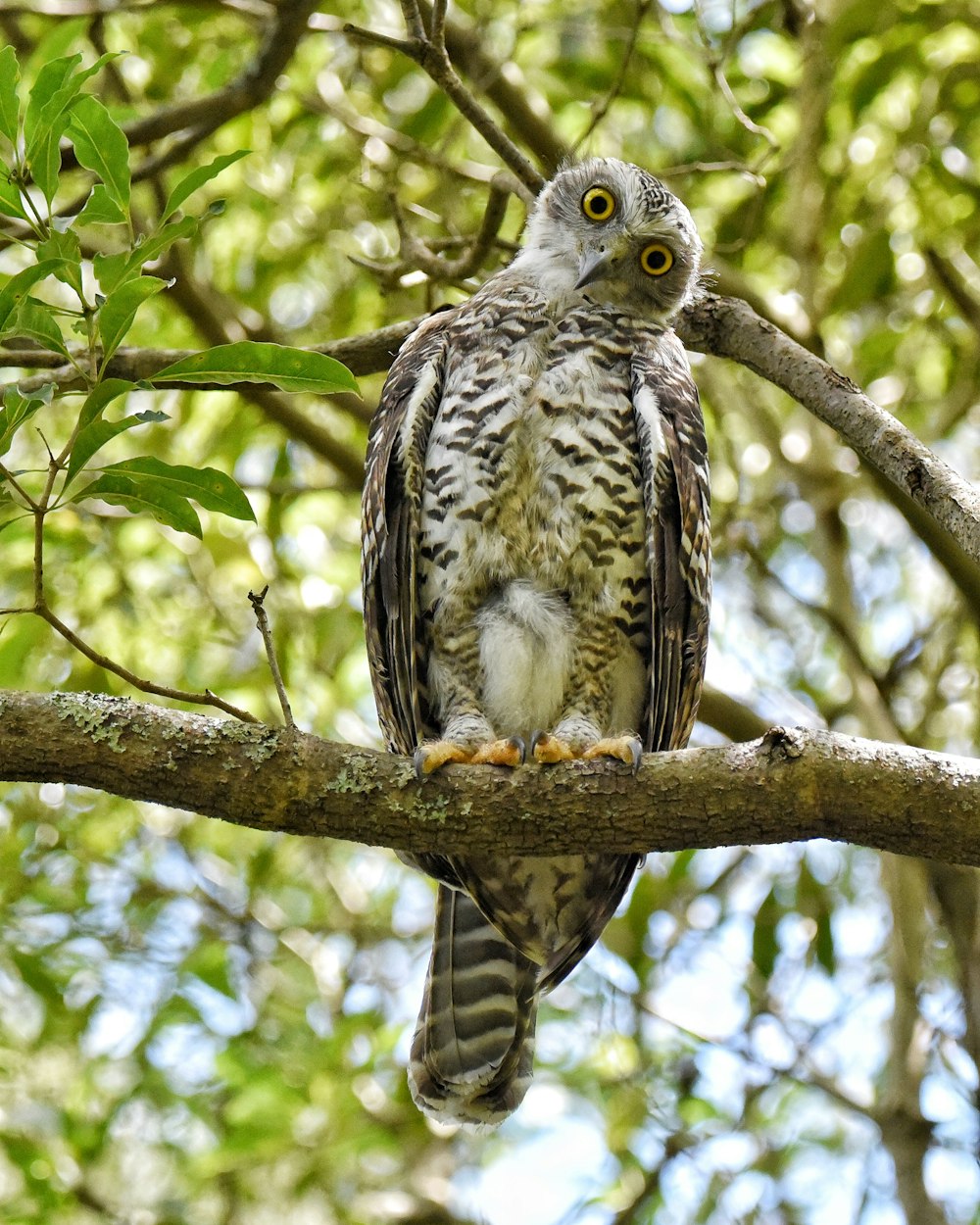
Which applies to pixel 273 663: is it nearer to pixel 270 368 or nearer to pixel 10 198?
pixel 270 368

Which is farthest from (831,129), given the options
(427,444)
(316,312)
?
(427,444)

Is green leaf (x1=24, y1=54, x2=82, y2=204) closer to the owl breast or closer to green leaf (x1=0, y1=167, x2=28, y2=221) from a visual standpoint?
green leaf (x1=0, y1=167, x2=28, y2=221)

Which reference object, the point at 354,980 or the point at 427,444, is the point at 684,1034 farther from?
the point at 427,444

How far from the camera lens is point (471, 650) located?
3752 millimetres

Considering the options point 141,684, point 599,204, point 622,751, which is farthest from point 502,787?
point 599,204

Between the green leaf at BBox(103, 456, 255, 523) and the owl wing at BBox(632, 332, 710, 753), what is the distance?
1271mm

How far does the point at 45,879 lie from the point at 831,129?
13.7 feet

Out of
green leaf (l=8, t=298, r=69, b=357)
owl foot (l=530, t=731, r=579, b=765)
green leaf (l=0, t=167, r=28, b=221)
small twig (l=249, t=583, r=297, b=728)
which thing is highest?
green leaf (l=0, t=167, r=28, b=221)

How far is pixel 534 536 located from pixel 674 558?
0.35 meters

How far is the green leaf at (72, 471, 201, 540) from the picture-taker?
109 inches

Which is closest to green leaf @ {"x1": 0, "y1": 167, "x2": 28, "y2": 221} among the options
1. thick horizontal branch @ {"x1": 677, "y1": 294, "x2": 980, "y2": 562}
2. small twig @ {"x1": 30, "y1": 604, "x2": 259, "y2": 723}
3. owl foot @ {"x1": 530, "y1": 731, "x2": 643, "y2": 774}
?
small twig @ {"x1": 30, "y1": 604, "x2": 259, "y2": 723}

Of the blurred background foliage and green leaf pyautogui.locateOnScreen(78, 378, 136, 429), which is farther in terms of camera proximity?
the blurred background foliage

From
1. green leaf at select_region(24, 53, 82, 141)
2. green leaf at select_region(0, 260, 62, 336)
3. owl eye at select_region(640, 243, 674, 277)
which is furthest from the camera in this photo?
owl eye at select_region(640, 243, 674, 277)

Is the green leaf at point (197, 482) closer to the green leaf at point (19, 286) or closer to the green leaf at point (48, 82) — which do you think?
the green leaf at point (19, 286)
